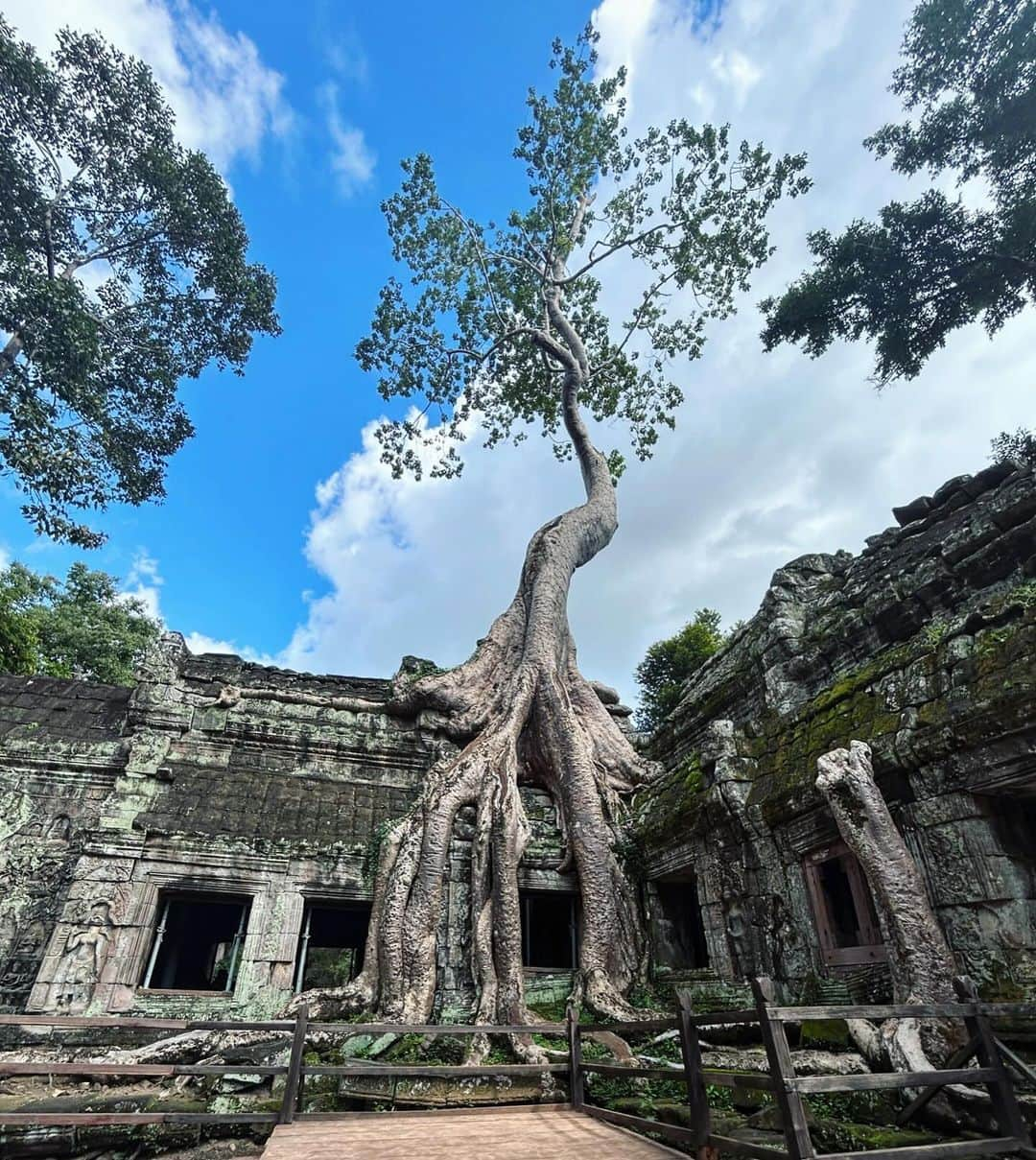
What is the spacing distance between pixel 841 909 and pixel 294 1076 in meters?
4.15

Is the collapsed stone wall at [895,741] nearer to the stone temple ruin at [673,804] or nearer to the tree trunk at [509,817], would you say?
the stone temple ruin at [673,804]

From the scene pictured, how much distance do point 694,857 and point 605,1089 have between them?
2313 millimetres

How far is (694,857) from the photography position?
6.35 metres

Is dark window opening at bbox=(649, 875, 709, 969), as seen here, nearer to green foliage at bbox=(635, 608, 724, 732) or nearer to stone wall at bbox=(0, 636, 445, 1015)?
stone wall at bbox=(0, 636, 445, 1015)

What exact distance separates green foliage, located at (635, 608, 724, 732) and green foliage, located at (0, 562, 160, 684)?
14.3 metres

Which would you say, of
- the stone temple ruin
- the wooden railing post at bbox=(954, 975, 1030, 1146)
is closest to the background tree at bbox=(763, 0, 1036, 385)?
the stone temple ruin

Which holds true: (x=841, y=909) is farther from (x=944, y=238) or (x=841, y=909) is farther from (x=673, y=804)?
(x=944, y=238)

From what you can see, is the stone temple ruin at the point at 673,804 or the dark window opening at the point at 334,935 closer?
the stone temple ruin at the point at 673,804

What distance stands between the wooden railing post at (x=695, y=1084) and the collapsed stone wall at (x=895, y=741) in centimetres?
170

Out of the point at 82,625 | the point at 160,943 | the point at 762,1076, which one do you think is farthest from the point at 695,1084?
the point at 82,625

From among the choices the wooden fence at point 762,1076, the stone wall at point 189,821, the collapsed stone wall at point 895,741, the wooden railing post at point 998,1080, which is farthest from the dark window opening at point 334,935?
the wooden railing post at point 998,1080

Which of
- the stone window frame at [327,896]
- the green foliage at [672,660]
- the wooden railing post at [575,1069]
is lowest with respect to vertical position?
the wooden railing post at [575,1069]

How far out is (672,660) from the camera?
2048 centimetres

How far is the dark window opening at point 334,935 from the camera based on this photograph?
24.0 feet
